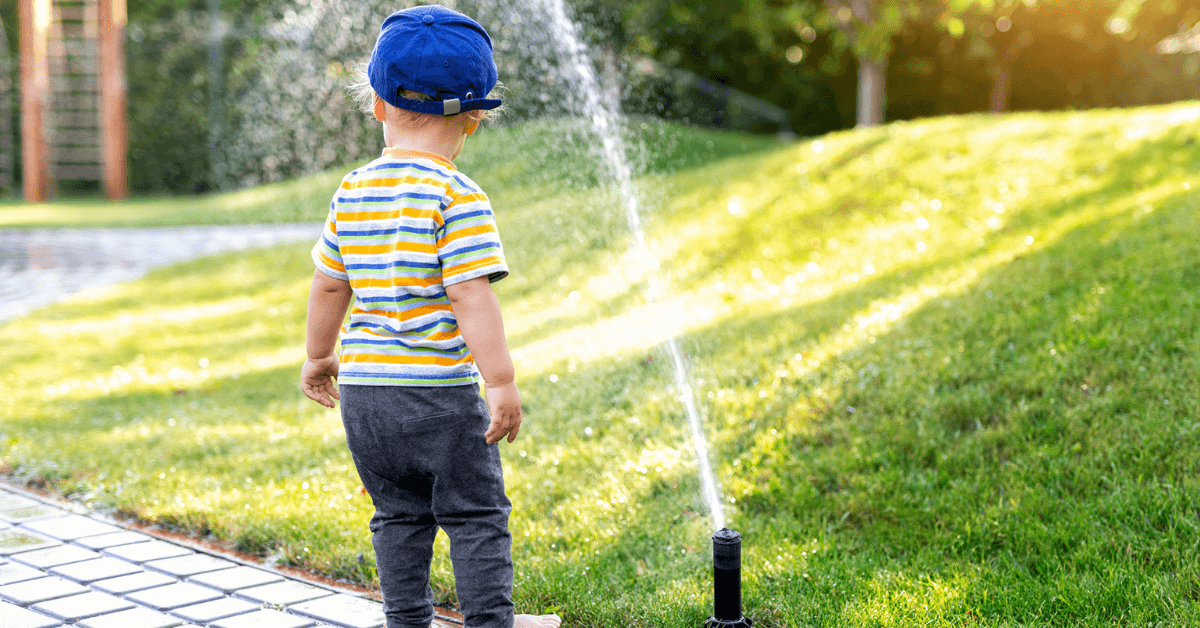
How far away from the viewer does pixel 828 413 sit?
14.4 ft

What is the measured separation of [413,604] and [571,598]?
683mm

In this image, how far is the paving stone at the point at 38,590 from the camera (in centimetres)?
309

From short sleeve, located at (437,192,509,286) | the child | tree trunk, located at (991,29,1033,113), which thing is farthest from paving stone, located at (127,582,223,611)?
tree trunk, located at (991,29,1033,113)

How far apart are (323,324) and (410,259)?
1.33 feet

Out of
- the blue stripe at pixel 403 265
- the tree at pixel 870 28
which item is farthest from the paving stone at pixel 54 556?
the tree at pixel 870 28

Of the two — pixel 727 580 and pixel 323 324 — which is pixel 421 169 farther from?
pixel 727 580

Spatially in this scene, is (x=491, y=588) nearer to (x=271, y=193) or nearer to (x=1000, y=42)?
(x=271, y=193)

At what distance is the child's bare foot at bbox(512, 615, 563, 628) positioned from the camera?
2.70 metres

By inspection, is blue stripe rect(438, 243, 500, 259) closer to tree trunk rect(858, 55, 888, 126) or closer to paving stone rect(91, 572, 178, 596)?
paving stone rect(91, 572, 178, 596)

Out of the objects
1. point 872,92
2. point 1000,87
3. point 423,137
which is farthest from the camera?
point 1000,87

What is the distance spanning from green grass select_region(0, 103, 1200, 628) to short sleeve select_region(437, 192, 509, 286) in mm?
1301

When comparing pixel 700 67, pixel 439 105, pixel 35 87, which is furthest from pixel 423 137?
pixel 700 67

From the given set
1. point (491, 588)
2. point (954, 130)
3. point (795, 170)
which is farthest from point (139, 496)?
point (954, 130)

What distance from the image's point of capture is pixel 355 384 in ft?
7.70
